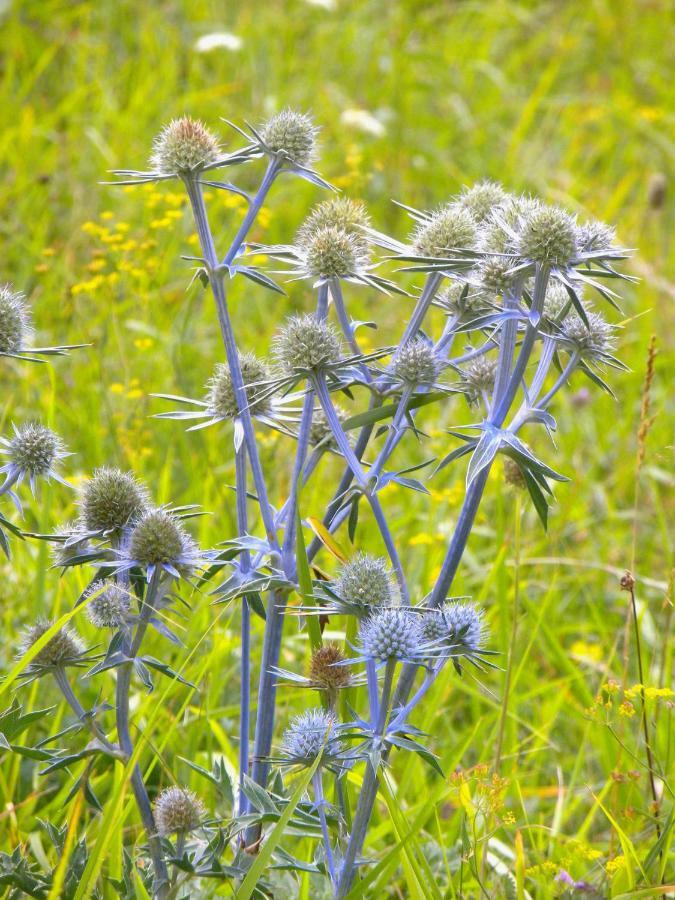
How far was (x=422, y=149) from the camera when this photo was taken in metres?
5.82

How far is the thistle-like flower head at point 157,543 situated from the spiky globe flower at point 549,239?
0.69m

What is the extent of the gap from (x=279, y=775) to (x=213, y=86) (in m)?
4.86

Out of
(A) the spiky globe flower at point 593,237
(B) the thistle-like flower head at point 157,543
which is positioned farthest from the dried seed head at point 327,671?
(A) the spiky globe flower at point 593,237

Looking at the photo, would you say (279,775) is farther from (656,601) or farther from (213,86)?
(213,86)

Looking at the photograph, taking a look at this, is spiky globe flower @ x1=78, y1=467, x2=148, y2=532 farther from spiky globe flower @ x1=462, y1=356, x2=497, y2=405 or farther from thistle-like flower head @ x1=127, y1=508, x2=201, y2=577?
spiky globe flower @ x1=462, y1=356, x2=497, y2=405

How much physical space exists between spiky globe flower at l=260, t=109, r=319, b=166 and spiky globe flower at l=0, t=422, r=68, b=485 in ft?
2.14

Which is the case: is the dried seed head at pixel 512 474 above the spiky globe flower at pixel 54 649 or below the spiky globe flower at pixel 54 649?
above

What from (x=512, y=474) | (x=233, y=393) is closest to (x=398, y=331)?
(x=512, y=474)

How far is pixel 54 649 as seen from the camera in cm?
174

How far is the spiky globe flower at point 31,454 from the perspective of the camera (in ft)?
5.66

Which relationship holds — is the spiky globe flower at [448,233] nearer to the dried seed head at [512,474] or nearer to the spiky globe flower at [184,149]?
the spiky globe flower at [184,149]

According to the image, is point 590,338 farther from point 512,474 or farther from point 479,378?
point 512,474

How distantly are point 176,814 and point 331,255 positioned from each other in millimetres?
983

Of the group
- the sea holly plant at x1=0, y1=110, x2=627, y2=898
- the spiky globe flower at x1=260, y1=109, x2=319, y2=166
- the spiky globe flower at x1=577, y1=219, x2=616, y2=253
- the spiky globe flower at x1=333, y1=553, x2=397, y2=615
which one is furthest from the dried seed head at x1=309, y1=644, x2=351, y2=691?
the spiky globe flower at x1=260, y1=109, x2=319, y2=166
